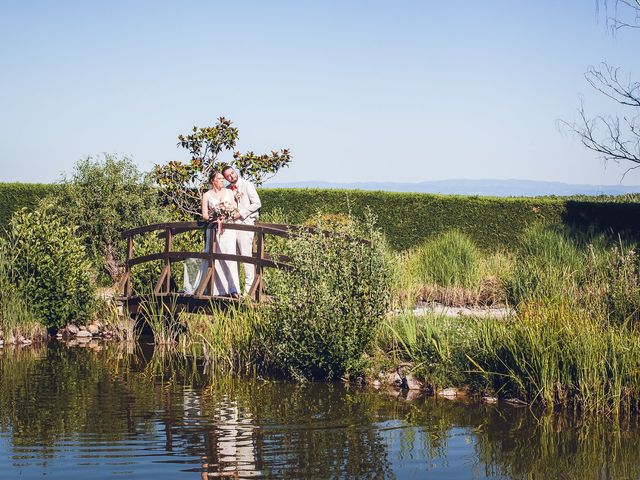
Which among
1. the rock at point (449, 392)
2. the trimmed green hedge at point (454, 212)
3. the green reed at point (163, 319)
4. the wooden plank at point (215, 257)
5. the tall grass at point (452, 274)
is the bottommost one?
the rock at point (449, 392)

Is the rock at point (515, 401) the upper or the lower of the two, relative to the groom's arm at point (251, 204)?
lower

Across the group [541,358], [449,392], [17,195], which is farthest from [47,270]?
[541,358]

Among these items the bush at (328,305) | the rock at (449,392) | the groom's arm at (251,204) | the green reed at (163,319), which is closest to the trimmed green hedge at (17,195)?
the green reed at (163,319)

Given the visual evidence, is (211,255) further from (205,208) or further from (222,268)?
(205,208)

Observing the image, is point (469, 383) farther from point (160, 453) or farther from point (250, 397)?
point (160, 453)

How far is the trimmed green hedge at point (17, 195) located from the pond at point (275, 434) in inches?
478

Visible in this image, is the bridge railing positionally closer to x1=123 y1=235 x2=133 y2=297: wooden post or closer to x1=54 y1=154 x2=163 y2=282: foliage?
x1=123 y1=235 x2=133 y2=297: wooden post

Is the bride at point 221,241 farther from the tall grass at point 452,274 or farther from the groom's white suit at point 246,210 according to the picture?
the tall grass at point 452,274

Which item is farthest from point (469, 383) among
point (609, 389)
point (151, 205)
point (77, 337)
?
point (151, 205)

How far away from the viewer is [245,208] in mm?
14805

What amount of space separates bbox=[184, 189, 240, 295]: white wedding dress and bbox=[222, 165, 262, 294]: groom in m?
0.21

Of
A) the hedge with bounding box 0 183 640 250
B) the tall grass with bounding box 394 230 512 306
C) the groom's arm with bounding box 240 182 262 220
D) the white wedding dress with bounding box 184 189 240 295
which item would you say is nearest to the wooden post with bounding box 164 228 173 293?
the white wedding dress with bounding box 184 189 240 295

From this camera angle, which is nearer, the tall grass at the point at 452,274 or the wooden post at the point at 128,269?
the wooden post at the point at 128,269

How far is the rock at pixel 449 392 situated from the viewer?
396 inches
